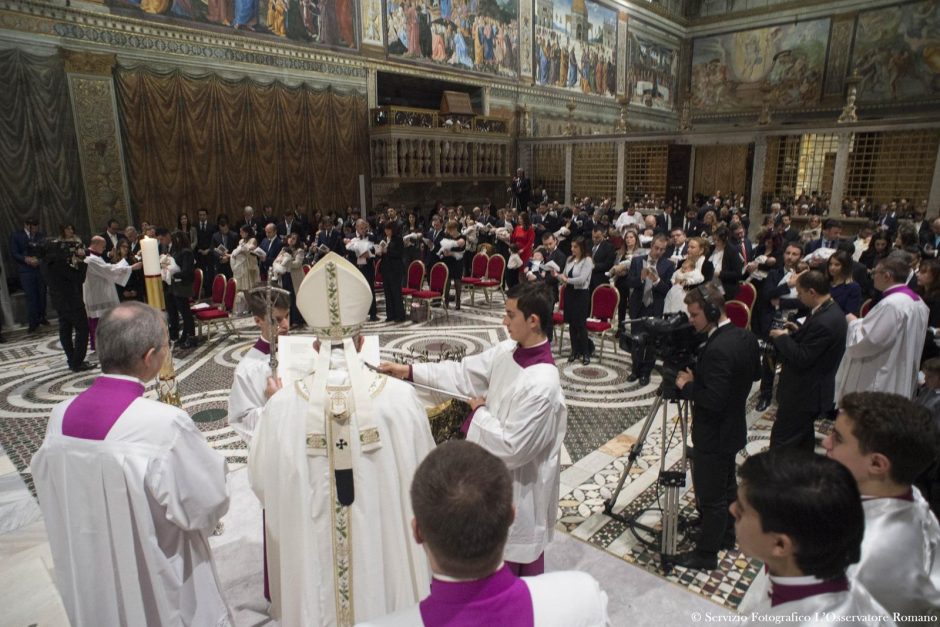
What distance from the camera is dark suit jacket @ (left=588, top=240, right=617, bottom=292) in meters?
7.70

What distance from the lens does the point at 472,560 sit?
3.84 ft

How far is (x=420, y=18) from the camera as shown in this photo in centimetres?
1605

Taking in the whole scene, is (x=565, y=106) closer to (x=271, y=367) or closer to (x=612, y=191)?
(x=612, y=191)

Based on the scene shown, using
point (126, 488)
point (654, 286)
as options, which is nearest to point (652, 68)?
point (654, 286)

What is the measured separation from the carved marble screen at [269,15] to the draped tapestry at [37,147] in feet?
6.33

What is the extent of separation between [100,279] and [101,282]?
0.05 m

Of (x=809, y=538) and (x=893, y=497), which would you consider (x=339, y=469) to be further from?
(x=893, y=497)

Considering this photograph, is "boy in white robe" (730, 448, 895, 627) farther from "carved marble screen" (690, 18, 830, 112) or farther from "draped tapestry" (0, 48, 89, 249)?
"carved marble screen" (690, 18, 830, 112)

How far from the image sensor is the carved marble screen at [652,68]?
24.8m

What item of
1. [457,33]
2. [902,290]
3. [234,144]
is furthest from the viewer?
[457,33]

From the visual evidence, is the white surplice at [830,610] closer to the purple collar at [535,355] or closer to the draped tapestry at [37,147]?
the purple collar at [535,355]

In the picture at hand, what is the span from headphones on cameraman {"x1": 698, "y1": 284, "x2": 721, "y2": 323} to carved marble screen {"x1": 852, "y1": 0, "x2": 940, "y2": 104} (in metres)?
25.4

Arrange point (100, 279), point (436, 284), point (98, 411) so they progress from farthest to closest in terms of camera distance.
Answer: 1. point (436, 284)
2. point (100, 279)
3. point (98, 411)

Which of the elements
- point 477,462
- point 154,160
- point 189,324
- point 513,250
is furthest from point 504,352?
point 154,160
